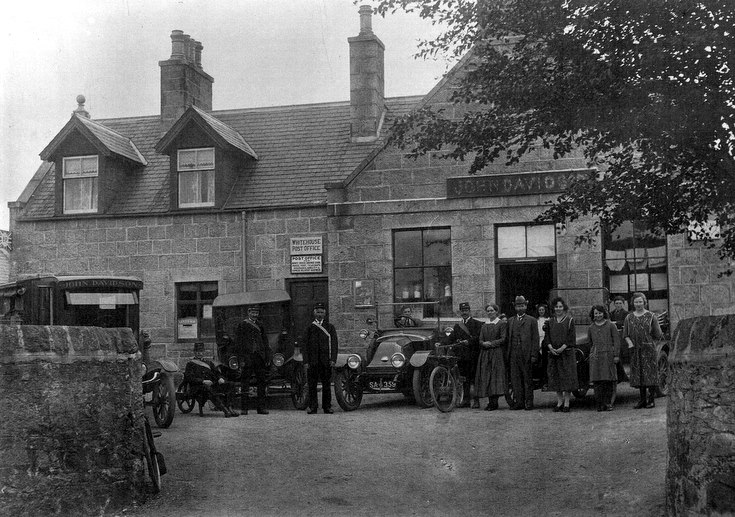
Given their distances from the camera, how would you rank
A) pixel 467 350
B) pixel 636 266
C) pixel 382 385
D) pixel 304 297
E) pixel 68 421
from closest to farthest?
pixel 68 421
pixel 382 385
pixel 467 350
pixel 636 266
pixel 304 297

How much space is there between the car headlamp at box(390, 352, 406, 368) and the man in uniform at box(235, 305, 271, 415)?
2.00 m

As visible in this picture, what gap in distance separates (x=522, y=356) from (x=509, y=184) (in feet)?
18.8

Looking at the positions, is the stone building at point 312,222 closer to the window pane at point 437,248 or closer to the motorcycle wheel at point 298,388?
the window pane at point 437,248

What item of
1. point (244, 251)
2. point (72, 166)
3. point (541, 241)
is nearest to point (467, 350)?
point (541, 241)

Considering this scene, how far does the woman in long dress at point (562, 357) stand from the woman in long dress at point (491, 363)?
761 mm

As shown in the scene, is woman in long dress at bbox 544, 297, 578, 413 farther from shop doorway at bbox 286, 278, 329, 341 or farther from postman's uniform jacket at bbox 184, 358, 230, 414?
shop doorway at bbox 286, 278, 329, 341

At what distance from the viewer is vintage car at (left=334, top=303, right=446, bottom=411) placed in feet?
45.1

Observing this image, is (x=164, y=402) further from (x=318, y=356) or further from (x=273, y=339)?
(x=273, y=339)

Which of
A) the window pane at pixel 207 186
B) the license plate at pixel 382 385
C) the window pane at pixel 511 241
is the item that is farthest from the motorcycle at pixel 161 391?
the window pane at pixel 207 186

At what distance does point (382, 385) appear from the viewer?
13.9 metres

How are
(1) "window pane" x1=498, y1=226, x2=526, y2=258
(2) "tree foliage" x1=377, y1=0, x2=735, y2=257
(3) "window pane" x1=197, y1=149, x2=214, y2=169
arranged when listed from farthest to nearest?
1. (3) "window pane" x1=197, y1=149, x2=214, y2=169
2. (1) "window pane" x1=498, y1=226, x2=526, y2=258
3. (2) "tree foliage" x1=377, y1=0, x2=735, y2=257

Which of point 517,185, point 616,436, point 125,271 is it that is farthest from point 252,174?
point 616,436

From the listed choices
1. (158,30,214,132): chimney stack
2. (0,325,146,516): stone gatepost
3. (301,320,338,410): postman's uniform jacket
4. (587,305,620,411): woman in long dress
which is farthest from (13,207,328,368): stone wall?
(0,325,146,516): stone gatepost

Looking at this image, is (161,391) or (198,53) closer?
(161,391)
